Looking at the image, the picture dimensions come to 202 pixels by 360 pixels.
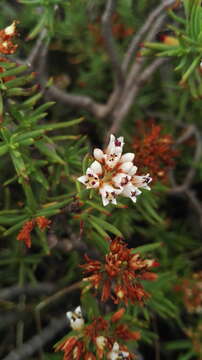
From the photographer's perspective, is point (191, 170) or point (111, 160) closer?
point (111, 160)

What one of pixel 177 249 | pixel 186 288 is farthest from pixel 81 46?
pixel 186 288

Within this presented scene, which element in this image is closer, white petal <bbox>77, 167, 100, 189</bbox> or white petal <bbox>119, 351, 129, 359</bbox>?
white petal <bbox>77, 167, 100, 189</bbox>

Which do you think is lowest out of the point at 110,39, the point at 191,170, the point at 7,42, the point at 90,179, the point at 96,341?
the point at 96,341

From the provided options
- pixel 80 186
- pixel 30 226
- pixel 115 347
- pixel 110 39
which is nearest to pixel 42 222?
pixel 30 226

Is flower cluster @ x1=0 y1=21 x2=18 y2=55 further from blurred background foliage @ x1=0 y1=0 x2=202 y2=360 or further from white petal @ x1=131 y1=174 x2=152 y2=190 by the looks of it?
white petal @ x1=131 y1=174 x2=152 y2=190

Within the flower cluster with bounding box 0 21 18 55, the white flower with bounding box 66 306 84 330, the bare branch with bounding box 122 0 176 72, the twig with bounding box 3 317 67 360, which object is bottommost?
the white flower with bounding box 66 306 84 330

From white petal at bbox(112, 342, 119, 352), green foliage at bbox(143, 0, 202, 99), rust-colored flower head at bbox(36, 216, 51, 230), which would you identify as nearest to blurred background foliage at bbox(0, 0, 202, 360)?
green foliage at bbox(143, 0, 202, 99)

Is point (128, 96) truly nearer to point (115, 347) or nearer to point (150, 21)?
point (150, 21)
